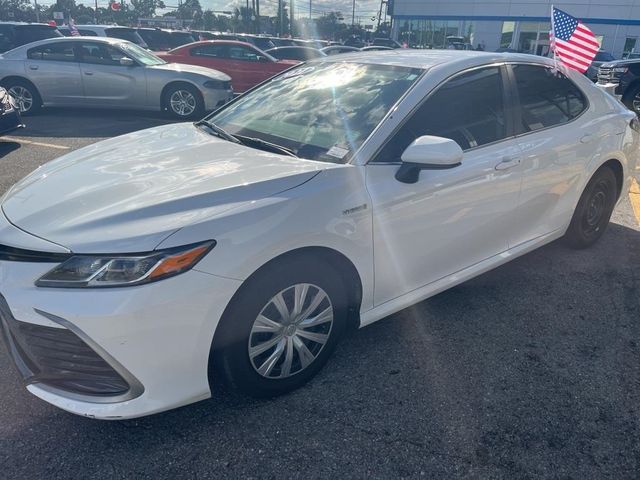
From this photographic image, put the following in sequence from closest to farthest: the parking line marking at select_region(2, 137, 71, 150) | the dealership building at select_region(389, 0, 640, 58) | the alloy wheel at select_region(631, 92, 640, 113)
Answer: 1. the parking line marking at select_region(2, 137, 71, 150)
2. the alloy wheel at select_region(631, 92, 640, 113)
3. the dealership building at select_region(389, 0, 640, 58)

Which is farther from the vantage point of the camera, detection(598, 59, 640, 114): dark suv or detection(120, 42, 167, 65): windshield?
detection(598, 59, 640, 114): dark suv

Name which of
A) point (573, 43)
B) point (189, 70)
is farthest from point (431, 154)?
point (189, 70)

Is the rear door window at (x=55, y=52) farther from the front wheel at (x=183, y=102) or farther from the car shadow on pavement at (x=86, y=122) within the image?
the front wheel at (x=183, y=102)

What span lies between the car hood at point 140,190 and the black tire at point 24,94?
806 cm

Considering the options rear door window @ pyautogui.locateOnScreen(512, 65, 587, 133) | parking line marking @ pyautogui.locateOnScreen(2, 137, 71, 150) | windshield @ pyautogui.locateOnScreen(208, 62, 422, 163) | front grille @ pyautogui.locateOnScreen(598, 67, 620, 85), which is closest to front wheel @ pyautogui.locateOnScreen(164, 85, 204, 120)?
parking line marking @ pyautogui.locateOnScreen(2, 137, 71, 150)

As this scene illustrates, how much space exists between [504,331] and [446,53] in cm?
188

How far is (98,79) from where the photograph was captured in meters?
9.77

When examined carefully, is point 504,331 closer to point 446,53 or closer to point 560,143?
point 560,143

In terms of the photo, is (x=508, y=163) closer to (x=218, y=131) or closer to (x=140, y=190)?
(x=218, y=131)

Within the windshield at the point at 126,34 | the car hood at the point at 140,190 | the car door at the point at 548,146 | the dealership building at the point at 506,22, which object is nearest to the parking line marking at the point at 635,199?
the car door at the point at 548,146

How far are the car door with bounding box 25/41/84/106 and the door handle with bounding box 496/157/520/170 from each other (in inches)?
358

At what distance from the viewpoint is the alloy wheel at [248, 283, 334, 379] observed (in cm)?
235

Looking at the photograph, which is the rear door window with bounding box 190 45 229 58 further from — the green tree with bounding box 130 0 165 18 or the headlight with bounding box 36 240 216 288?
the green tree with bounding box 130 0 165 18

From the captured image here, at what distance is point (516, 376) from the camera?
2.78m
